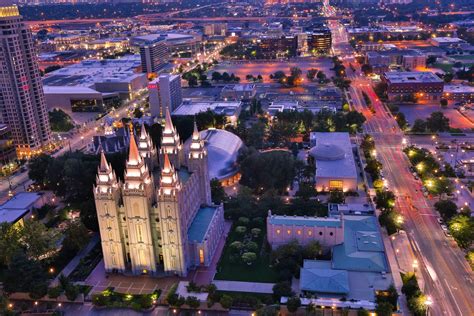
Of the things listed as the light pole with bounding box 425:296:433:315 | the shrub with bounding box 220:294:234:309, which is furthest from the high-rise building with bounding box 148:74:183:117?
the light pole with bounding box 425:296:433:315

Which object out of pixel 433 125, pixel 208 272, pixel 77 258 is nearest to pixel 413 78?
pixel 433 125

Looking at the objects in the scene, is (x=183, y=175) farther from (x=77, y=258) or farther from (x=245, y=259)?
(x=77, y=258)

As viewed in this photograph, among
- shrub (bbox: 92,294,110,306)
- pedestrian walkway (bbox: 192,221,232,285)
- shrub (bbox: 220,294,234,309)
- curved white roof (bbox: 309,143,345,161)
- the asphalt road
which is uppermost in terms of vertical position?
curved white roof (bbox: 309,143,345,161)

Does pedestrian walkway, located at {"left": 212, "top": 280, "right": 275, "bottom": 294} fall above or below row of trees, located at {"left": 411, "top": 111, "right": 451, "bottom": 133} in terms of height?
below

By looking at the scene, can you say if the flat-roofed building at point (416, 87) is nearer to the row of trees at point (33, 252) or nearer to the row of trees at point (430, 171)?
the row of trees at point (430, 171)

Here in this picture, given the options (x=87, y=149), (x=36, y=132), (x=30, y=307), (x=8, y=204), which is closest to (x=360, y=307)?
(x=30, y=307)

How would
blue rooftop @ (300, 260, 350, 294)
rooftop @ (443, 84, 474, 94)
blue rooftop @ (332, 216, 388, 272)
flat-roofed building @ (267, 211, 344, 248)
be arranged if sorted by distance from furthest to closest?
rooftop @ (443, 84, 474, 94)
flat-roofed building @ (267, 211, 344, 248)
blue rooftop @ (332, 216, 388, 272)
blue rooftop @ (300, 260, 350, 294)

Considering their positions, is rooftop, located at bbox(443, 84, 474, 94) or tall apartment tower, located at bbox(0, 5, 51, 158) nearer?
tall apartment tower, located at bbox(0, 5, 51, 158)

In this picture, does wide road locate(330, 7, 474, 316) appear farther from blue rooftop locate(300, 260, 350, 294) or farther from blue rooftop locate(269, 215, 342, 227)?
blue rooftop locate(269, 215, 342, 227)
